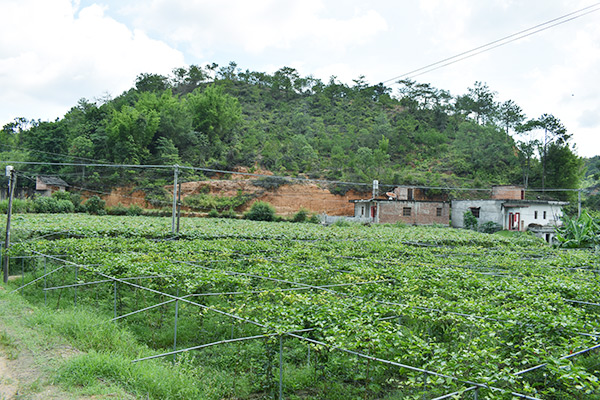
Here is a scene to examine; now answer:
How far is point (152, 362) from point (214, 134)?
188ft

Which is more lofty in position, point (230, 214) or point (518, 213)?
point (518, 213)

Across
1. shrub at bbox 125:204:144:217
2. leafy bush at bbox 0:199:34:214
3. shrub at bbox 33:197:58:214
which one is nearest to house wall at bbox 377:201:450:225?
shrub at bbox 125:204:144:217

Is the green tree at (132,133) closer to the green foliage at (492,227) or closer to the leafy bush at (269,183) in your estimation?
the leafy bush at (269,183)

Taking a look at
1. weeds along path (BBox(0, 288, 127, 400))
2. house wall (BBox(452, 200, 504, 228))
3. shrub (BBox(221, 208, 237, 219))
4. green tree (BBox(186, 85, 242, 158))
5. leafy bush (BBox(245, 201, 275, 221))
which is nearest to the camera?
weeds along path (BBox(0, 288, 127, 400))

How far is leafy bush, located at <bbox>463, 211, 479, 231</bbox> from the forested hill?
13.6m

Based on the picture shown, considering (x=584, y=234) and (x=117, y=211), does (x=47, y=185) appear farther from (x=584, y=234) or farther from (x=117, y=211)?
(x=584, y=234)

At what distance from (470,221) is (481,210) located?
5.16ft

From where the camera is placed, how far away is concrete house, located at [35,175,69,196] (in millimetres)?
50750

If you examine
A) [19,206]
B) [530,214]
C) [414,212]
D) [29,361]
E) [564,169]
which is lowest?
[29,361]

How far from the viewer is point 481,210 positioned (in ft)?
136

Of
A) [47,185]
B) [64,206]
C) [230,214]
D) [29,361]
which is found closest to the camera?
[29,361]

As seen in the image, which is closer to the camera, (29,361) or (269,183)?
(29,361)

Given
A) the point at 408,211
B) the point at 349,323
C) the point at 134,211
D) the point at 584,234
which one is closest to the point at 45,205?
the point at 134,211

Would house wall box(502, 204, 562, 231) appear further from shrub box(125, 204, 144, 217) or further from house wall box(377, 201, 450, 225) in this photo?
shrub box(125, 204, 144, 217)
